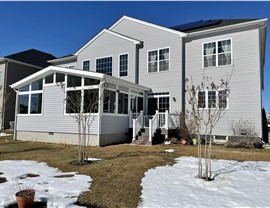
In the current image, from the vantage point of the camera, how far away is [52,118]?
42.9 feet

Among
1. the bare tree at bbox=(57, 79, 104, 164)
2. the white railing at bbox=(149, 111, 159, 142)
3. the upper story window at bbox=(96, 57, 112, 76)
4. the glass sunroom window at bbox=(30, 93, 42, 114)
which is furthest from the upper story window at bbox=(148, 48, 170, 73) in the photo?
the glass sunroom window at bbox=(30, 93, 42, 114)

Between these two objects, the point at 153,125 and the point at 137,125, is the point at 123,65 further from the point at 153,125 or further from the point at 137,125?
the point at 153,125

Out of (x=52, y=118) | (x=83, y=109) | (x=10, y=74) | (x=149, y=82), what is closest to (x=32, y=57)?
(x=10, y=74)

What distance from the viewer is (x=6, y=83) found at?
21.2 metres

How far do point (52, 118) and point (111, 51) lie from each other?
7.83 metres

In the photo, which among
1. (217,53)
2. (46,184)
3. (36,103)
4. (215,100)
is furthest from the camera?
(36,103)

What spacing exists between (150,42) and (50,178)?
13.3 m

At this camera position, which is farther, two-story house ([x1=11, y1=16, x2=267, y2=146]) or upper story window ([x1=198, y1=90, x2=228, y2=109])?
two-story house ([x1=11, y1=16, x2=267, y2=146])

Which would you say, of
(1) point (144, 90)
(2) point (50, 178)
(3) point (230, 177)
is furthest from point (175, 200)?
(1) point (144, 90)

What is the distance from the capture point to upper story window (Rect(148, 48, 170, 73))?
1548 centimetres

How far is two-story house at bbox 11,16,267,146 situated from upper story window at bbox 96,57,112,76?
451 mm

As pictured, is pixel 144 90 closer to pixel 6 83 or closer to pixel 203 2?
pixel 203 2

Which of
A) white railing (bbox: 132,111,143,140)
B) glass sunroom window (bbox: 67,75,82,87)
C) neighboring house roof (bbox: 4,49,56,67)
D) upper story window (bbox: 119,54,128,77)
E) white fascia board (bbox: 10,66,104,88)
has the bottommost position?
white railing (bbox: 132,111,143,140)

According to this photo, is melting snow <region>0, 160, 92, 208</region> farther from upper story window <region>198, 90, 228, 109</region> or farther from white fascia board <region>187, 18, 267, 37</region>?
white fascia board <region>187, 18, 267, 37</region>
